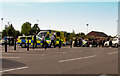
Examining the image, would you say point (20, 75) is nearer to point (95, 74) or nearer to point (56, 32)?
point (95, 74)

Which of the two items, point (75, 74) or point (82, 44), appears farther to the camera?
point (82, 44)

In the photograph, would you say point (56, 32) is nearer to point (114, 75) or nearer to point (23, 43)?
point (23, 43)

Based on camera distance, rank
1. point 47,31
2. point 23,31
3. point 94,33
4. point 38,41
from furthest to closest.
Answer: point 94,33 < point 23,31 < point 47,31 < point 38,41

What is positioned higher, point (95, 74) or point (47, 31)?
point (47, 31)

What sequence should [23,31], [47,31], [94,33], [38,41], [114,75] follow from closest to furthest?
[114,75] < [38,41] < [47,31] < [23,31] < [94,33]

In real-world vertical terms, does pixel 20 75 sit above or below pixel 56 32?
below

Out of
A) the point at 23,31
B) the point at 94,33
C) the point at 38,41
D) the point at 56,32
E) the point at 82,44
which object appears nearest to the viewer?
the point at 38,41

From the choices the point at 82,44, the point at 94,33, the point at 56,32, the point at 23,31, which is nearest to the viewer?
the point at 56,32

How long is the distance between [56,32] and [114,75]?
74.9 feet

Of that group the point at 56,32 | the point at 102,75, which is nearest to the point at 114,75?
the point at 102,75

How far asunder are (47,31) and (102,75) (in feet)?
69.4

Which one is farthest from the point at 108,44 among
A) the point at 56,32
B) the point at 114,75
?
the point at 114,75

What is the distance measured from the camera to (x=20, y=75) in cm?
623

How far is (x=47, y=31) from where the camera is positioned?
27266mm
